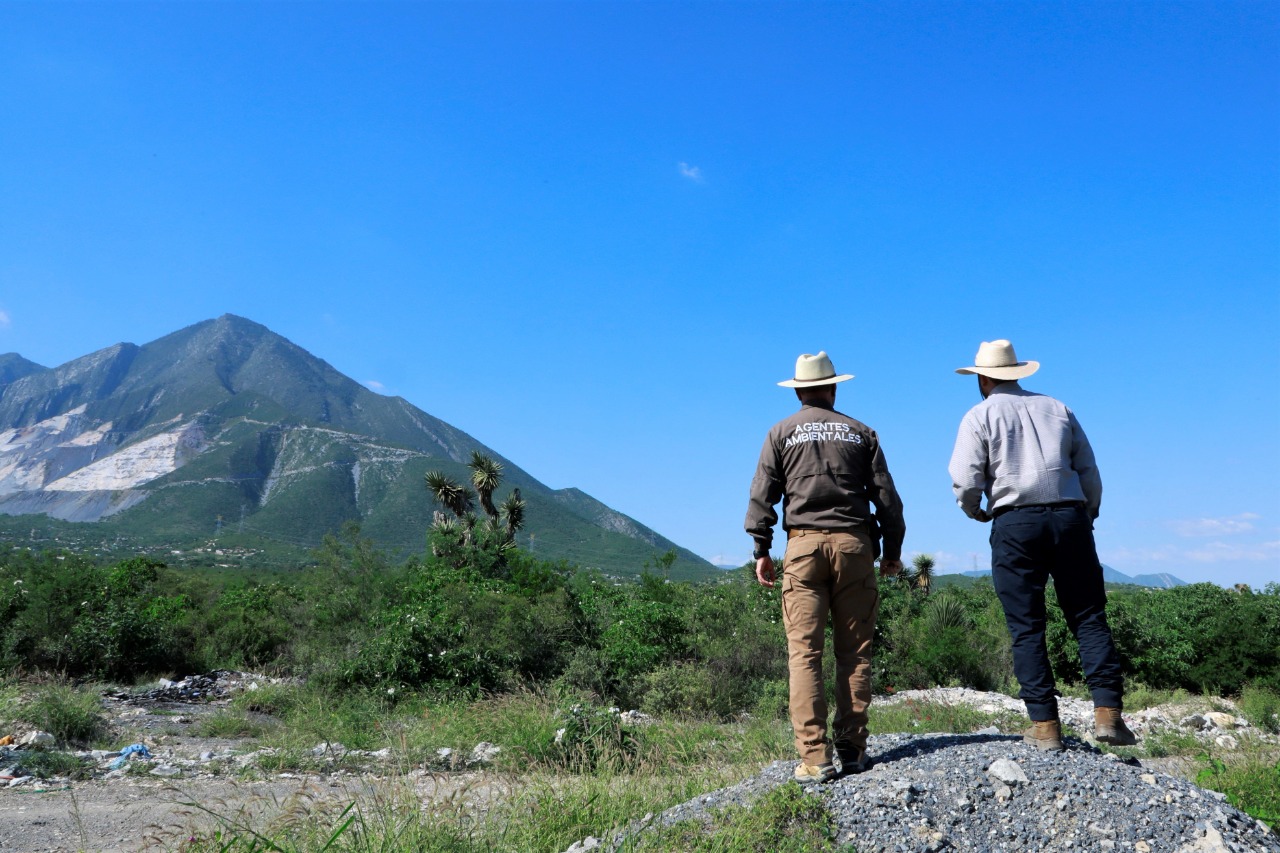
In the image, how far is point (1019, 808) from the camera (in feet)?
13.7

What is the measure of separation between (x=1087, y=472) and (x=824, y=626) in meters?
1.74

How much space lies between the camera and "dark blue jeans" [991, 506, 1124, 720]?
457 centimetres

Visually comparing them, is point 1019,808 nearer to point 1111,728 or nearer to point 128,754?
point 1111,728

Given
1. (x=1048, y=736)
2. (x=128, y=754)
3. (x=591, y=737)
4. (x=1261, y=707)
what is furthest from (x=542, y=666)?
(x=1048, y=736)

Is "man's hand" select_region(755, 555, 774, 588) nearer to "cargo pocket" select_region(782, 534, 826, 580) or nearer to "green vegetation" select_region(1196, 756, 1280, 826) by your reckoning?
"cargo pocket" select_region(782, 534, 826, 580)

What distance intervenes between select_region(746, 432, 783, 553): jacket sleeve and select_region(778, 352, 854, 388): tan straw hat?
419 millimetres

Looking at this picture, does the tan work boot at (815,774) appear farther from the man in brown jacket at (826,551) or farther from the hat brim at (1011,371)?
the hat brim at (1011,371)

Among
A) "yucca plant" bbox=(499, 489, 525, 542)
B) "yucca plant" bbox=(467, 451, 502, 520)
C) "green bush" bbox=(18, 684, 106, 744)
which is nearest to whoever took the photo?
"green bush" bbox=(18, 684, 106, 744)

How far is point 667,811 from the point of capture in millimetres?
4516

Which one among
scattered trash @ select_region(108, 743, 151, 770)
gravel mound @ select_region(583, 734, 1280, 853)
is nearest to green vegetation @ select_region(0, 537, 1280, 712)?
scattered trash @ select_region(108, 743, 151, 770)

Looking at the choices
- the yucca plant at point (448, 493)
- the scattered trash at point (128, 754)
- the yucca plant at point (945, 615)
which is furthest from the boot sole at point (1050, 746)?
the yucca plant at point (448, 493)

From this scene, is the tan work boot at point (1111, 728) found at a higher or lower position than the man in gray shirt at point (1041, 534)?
lower

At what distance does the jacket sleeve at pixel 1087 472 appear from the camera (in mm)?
4797

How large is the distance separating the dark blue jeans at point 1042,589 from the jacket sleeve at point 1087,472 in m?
0.19
